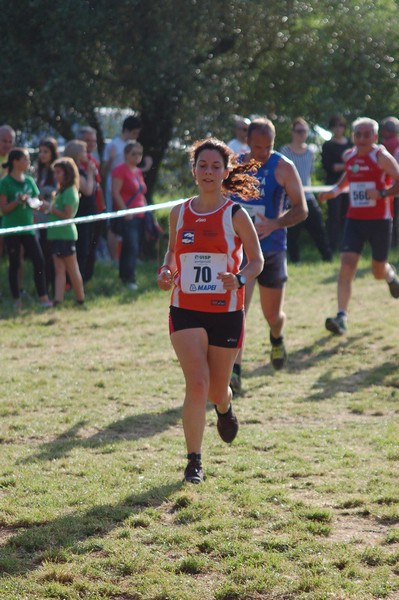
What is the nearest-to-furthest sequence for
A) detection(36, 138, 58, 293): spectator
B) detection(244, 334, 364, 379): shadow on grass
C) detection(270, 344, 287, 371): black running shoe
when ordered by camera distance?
detection(270, 344, 287, 371): black running shoe, detection(244, 334, 364, 379): shadow on grass, detection(36, 138, 58, 293): spectator

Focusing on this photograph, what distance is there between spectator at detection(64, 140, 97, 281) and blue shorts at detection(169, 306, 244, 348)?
22.8 ft

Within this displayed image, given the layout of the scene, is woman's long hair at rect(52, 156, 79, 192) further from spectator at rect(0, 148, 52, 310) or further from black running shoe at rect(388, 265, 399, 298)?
black running shoe at rect(388, 265, 399, 298)

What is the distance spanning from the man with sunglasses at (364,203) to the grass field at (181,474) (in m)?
0.64

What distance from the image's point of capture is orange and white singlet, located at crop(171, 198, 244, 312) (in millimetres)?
5992

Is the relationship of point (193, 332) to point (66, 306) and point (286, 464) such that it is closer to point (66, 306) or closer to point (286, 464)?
point (286, 464)

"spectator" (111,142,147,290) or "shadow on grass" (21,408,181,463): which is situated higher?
"spectator" (111,142,147,290)

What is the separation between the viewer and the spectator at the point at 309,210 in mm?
15453

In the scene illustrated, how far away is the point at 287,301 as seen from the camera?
13.0 metres

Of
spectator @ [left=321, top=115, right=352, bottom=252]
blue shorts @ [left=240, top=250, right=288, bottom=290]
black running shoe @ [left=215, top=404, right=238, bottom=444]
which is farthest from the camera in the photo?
spectator @ [left=321, top=115, right=352, bottom=252]

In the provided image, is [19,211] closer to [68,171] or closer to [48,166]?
[68,171]

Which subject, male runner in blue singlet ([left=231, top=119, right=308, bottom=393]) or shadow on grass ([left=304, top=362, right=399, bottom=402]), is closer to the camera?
male runner in blue singlet ([left=231, top=119, right=308, bottom=393])

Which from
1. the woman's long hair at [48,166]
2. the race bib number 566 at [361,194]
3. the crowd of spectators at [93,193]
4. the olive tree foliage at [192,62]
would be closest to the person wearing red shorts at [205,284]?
the race bib number 566 at [361,194]

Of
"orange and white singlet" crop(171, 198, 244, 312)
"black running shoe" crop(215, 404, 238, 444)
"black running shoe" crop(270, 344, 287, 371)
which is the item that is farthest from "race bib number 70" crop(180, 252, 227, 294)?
"black running shoe" crop(270, 344, 287, 371)

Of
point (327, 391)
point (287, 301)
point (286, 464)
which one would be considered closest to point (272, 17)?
point (287, 301)
